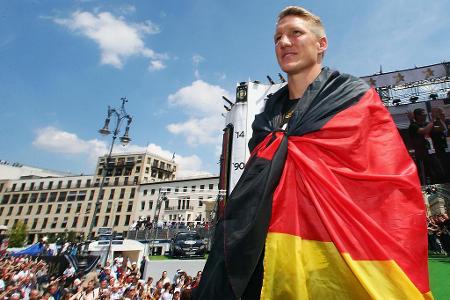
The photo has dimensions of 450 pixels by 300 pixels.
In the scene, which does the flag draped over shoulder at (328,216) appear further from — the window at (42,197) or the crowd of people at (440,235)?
the window at (42,197)

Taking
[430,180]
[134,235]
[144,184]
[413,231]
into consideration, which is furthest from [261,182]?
[144,184]

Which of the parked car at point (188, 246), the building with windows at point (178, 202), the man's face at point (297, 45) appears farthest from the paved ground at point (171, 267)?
the building with windows at point (178, 202)

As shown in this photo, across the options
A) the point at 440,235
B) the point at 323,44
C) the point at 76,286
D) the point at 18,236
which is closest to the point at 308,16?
the point at 323,44

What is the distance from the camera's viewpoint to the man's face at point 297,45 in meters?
1.81

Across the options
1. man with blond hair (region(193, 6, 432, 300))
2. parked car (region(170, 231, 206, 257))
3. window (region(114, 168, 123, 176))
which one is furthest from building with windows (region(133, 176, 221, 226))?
man with blond hair (region(193, 6, 432, 300))

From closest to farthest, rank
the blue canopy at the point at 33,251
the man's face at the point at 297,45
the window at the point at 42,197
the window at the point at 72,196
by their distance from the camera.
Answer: the man's face at the point at 297,45
the blue canopy at the point at 33,251
the window at the point at 72,196
the window at the point at 42,197

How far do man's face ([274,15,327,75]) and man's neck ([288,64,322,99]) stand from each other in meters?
0.03

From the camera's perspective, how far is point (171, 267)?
18578mm

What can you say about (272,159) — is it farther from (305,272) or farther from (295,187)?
(305,272)

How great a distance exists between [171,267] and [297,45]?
19.0 metres

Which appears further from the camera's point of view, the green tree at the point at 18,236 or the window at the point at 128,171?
the window at the point at 128,171

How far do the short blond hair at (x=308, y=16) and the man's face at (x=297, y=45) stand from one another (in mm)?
22

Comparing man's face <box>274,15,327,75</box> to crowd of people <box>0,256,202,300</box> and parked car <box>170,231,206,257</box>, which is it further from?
parked car <box>170,231,206,257</box>

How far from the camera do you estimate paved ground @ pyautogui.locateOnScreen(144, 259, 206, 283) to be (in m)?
18.4
